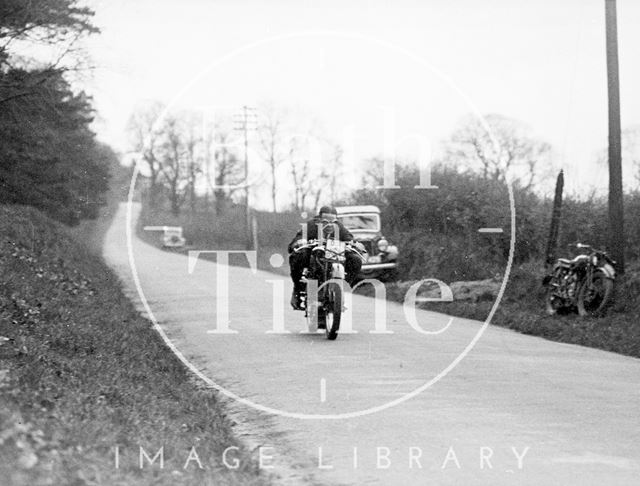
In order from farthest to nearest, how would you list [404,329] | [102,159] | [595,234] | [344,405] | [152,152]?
[152,152]
[102,159]
[595,234]
[404,329]
[344,405]

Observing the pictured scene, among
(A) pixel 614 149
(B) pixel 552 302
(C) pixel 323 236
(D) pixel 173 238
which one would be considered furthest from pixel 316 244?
(D) pixel 173 238

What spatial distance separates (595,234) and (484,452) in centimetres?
1586

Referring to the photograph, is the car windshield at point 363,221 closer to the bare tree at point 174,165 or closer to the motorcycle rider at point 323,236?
the bare tree at point 174,165

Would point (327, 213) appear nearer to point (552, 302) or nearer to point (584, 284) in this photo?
point (584, 284)

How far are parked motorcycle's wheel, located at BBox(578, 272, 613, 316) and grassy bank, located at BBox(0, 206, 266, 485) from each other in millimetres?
7261

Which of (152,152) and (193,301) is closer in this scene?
(193,301)

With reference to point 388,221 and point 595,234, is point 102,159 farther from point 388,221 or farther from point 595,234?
A: point 595,234

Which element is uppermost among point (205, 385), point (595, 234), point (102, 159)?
point (102, 159)

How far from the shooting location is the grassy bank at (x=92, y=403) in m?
5.25

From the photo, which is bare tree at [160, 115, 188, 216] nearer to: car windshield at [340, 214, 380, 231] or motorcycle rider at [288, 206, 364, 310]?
car windshield at [340, 214, 380, 231]

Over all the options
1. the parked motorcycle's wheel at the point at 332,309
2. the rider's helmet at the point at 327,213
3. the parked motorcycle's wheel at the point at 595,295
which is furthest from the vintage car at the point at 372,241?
the parked motorcycle's wheel at the point at 332,309

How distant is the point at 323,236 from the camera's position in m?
13.7

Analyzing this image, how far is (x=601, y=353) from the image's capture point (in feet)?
42.4

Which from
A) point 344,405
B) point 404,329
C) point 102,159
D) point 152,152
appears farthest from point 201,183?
point 344,405
